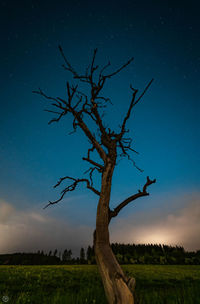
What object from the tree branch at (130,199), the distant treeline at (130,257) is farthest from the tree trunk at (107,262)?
the distant treeline at (130,257)

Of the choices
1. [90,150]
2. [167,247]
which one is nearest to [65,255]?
[167,247]

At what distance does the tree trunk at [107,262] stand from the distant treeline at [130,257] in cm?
4508

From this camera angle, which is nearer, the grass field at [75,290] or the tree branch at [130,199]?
the grass field at [75,290]

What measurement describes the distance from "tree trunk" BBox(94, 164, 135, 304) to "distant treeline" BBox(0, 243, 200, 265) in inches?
1775

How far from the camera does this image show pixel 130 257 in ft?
172

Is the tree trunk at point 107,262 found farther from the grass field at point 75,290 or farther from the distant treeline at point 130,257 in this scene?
the distant treeline at point 130,257

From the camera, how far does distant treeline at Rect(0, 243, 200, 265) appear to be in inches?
1784

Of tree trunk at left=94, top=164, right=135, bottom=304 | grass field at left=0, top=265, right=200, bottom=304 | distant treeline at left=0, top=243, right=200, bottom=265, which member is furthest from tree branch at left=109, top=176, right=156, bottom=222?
distant treeline at left=0, top=243, right=200, bottom=265

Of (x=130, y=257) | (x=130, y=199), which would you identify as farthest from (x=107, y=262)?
(x=130, y=257)

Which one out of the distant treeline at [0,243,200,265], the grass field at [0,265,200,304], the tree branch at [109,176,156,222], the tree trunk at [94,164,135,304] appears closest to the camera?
the tree trunk at [94,164,135,304]

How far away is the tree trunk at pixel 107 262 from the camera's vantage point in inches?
130

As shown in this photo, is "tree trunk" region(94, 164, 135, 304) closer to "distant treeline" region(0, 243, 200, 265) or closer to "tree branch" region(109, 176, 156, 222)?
"tree branch" region(109, 176, 156, 222)

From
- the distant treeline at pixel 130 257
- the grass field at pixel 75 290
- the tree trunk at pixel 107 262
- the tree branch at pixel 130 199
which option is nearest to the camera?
the tree trunk at pixel 107 262

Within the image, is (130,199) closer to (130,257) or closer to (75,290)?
(75,290)
